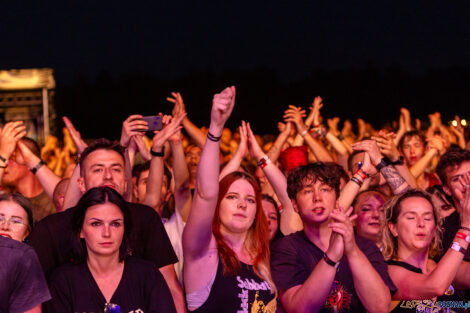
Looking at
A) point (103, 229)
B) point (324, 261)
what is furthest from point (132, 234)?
point (324, 261)

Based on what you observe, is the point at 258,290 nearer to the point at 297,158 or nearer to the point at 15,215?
the point at 15,215

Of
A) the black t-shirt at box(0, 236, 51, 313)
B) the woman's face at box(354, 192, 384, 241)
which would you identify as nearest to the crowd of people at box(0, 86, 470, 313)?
the black t-shirt at box(0, 236, 51, 313)

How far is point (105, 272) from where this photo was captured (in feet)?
10.3

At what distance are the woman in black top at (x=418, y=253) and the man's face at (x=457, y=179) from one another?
1.99 feet

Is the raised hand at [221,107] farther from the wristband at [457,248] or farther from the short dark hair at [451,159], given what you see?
the short dark hair at [451,159]

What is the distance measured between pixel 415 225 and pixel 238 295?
1.25 m

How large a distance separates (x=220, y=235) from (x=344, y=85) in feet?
71.8

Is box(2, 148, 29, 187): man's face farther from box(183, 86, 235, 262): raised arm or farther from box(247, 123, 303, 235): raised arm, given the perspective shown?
box(183, 86, 235, 262): raised arm

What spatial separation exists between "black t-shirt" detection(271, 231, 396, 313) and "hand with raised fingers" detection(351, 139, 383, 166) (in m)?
0.98

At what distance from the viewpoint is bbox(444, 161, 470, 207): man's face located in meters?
4.54

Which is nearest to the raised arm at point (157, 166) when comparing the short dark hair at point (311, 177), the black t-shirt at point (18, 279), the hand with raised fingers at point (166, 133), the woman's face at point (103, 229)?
the hand with raised fingers at point (166, 133)

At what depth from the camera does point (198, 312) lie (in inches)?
126

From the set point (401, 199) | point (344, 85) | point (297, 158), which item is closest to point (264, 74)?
point (344, 85)

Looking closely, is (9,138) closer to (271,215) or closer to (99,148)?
(99,148)
